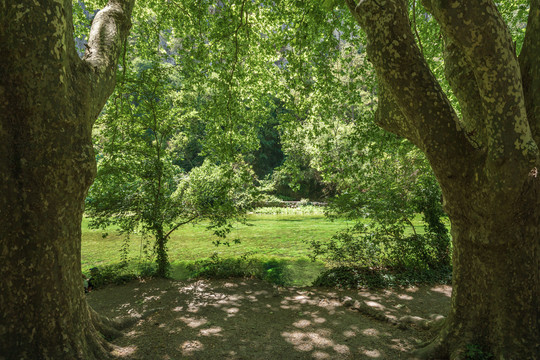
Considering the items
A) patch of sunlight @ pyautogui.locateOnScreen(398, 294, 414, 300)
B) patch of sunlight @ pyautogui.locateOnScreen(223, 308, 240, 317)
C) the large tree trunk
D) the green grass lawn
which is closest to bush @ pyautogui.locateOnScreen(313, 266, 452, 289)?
patch of sunlight @ pyautogui.locateOnScreen(398, 294, 414, 300)

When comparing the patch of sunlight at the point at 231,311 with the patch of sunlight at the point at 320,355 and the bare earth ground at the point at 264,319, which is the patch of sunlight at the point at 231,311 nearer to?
the bare earth ground at the point at 264,319

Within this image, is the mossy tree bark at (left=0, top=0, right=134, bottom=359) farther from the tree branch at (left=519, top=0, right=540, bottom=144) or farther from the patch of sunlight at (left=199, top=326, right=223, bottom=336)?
the tree branch at (left=519, top=0, right=540, bottom=144)

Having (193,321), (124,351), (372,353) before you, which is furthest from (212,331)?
(372,353)

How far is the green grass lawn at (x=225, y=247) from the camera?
297 inches

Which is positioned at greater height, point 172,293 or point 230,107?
point 230,107

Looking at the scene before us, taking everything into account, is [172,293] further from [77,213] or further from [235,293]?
[77,213]

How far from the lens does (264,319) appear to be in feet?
13.5

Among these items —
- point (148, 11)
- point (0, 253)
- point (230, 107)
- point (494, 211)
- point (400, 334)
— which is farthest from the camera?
point (148, 11)

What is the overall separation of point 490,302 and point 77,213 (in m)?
3.70

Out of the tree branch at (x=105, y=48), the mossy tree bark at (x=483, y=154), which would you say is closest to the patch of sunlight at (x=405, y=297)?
the mossy tree bark at (x=483, y=154)

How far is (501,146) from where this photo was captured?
7.32 ft

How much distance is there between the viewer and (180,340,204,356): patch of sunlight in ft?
10.0

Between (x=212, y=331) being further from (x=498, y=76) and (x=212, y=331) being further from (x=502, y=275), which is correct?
(x=498, y=76)

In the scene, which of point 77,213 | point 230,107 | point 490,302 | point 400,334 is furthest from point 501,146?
point 230,107
